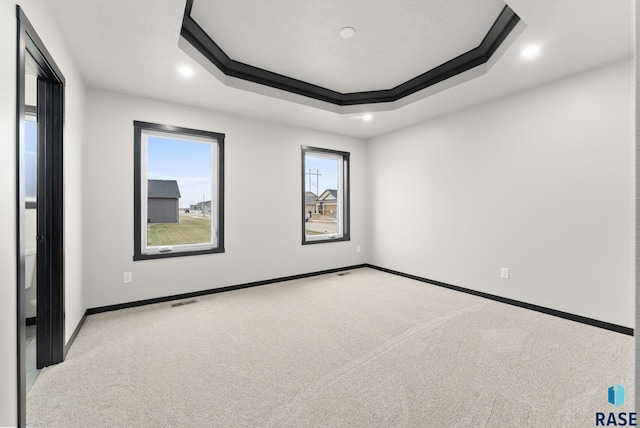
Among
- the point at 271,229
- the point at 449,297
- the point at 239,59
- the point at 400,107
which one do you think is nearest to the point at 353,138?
the point at 400,107

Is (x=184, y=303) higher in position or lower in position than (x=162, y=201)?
lower

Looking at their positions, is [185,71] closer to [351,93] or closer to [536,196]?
[351,93]

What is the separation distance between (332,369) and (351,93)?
3.42 meters

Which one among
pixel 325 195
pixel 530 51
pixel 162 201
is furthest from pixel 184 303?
pixel 530 51

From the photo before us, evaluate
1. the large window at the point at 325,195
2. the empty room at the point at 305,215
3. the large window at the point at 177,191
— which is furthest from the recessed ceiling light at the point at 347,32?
the large window at the point at 325,195

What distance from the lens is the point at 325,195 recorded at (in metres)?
5.38

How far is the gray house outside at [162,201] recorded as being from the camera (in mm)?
3602

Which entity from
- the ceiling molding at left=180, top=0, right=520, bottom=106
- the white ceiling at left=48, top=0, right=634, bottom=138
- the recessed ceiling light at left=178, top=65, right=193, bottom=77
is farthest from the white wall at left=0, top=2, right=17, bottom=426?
the recessed ceiling light at left=178, top=65, right=193, bottom=77

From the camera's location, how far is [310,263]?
4.81 metres

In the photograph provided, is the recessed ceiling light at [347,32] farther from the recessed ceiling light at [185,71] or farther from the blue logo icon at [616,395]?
the blue logo icon at [616,395]

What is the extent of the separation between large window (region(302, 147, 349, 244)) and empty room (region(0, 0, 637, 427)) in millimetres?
174

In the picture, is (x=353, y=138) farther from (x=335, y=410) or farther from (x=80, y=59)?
(x=335, y=410)

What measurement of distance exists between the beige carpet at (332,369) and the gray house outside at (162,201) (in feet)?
3.71

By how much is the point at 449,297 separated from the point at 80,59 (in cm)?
469
